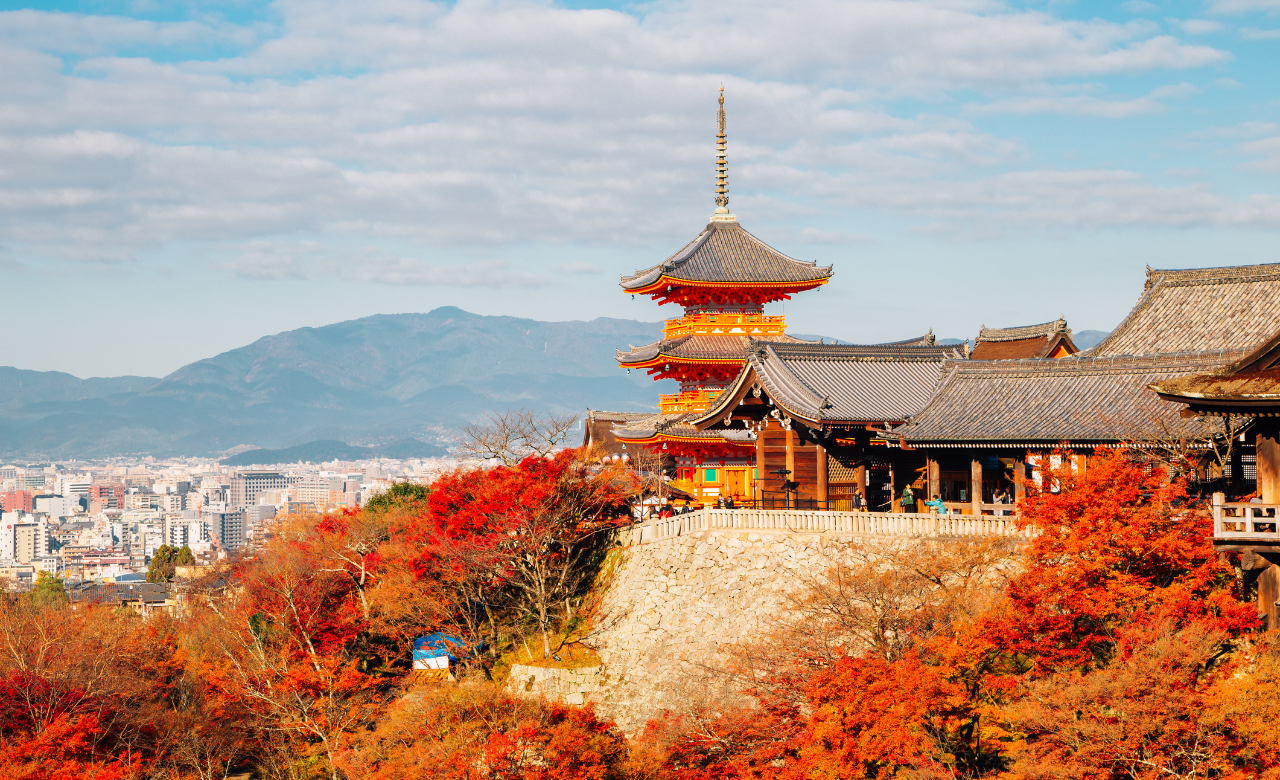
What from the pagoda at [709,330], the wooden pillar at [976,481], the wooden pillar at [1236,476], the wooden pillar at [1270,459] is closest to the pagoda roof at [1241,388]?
the wooden pillar at [1270,459]

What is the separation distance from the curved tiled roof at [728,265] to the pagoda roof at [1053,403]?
1296 cm

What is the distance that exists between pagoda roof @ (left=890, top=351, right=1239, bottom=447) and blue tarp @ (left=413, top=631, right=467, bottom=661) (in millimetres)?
14275

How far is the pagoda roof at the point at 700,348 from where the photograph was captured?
44.0 m

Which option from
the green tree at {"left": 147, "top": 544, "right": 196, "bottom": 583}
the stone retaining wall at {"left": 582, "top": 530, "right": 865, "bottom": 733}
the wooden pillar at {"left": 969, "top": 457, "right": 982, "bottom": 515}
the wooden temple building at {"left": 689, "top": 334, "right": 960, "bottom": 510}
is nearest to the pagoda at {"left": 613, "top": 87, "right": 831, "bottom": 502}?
the wooden temple building at {"left": 689, "top": 334, "right": 960, "bottom": 510}

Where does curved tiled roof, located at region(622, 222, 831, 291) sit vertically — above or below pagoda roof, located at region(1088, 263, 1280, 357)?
above

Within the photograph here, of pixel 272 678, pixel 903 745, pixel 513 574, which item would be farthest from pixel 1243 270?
pixel 272 678

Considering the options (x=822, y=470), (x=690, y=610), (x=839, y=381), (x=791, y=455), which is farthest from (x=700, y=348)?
(x=690, y=610)

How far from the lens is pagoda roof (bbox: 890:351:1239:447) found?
28.2 m

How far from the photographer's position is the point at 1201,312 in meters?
34.9

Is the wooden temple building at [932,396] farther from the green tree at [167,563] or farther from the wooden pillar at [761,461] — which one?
the green tree at [167,563]

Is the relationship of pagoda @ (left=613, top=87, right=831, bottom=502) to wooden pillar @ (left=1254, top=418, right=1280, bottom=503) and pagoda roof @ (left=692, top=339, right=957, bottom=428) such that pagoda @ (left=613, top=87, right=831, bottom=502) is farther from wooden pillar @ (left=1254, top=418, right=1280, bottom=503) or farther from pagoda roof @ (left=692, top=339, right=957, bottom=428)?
wooden pillar @ (left=1254, top=418, right=1280, bottom=503)

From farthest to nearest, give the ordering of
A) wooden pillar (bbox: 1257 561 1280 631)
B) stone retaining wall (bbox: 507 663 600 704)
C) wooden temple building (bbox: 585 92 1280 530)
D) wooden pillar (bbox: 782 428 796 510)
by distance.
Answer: wooden pillar (bbox: 782 428 796 510), stone retaining wall (bbox: 507 663 600 704), wooden temple building (bbox: 585 92 1280 530), wooden pillar (bbox: 1257 561 1280 631)

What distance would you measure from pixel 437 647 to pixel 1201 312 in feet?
80.9

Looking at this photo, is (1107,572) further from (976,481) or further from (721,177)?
(721,177)
